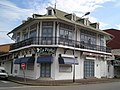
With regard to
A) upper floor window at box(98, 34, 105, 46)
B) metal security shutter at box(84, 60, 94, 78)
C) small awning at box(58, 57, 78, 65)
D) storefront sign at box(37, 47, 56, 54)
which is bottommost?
metal security shutter at box(84, 60, 94, 78)

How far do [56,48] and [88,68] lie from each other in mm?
8284

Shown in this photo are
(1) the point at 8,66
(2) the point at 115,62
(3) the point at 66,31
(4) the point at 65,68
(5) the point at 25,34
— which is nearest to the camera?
(4) the point at 65,68

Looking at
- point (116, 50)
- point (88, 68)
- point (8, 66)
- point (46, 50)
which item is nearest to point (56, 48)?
point (46, 50)

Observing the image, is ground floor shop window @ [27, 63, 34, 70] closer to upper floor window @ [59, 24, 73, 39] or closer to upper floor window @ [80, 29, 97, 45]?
upper floor window @ [59, 24, 73, 39]

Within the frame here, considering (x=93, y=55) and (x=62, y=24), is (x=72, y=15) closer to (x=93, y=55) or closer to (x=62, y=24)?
(x=62, y=24)

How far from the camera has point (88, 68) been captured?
34.9m

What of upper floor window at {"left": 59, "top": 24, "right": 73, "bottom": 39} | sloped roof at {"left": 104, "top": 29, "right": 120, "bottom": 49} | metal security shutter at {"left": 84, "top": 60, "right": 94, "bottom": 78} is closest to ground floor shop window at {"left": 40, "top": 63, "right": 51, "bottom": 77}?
upper floor window at {"left": 59, "top": 24, "right": 73, "bottom": 39}

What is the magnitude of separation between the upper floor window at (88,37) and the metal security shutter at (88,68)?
131 inches

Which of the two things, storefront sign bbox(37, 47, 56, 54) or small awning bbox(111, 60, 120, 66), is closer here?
storefront sign bbox(37, 47, 56, 54)

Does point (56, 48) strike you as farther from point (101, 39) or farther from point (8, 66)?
point (8, 66)

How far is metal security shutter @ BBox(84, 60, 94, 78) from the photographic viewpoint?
3438cm

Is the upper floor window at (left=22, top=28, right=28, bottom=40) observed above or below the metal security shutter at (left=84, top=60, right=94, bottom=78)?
above

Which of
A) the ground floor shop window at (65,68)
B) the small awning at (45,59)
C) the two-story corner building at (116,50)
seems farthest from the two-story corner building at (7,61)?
the two-story corner building at (116,50)

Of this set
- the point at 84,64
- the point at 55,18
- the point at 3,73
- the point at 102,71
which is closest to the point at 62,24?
the point at 55,18
